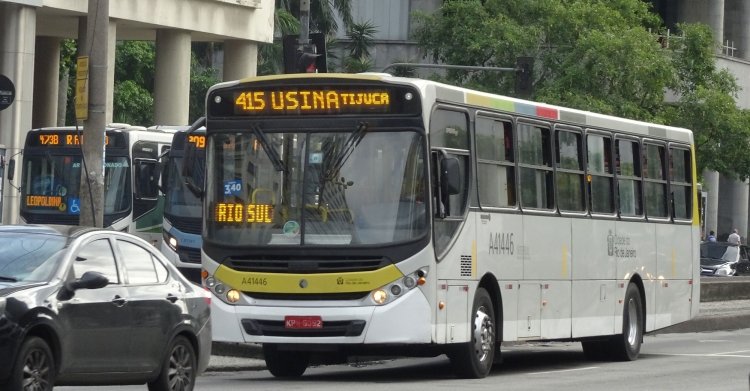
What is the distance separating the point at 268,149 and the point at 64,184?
15.2 meters

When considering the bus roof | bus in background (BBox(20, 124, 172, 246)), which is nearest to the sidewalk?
the bus roof

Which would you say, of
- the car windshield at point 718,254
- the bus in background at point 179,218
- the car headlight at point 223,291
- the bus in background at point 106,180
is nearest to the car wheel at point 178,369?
the car headlight at point 223,291

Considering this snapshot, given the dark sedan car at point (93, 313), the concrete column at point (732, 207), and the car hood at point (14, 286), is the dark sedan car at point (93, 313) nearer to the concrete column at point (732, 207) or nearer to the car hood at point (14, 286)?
the car hood at point (14, 286)

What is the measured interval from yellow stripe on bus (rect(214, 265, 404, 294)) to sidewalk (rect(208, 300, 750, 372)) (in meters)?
2.25

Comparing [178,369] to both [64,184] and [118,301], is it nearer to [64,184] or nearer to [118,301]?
[118,301]

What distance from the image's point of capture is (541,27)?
4850cm

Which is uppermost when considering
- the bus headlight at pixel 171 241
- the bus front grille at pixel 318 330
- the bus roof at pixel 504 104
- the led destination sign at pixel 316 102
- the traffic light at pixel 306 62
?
the traffic light at pixel 306 62

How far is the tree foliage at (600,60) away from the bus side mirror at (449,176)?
29770 mm

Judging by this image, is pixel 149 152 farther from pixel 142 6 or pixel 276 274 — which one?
pixel 276 274

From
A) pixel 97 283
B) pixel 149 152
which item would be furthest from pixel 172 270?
pixel 149 152

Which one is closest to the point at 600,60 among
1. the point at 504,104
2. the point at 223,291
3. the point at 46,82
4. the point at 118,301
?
the point at 46,82

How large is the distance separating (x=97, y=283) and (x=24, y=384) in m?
0.93

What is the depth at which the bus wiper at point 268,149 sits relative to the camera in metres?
16.5

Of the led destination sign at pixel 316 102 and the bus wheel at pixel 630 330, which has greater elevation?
the led destination sign at pixel 316 102
